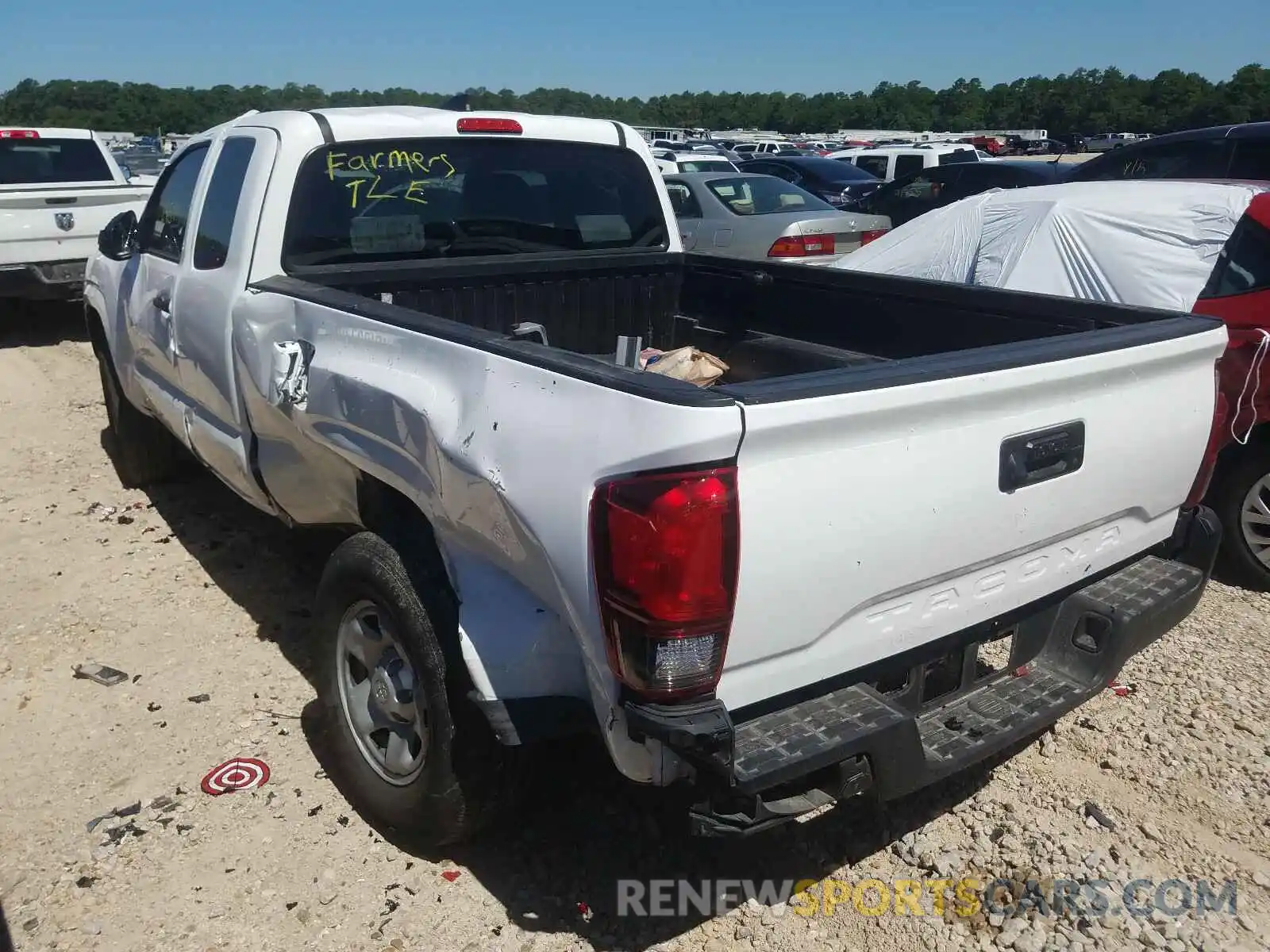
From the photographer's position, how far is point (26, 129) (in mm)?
10047

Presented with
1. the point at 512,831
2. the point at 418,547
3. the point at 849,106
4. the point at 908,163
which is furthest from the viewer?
the point at 849,106

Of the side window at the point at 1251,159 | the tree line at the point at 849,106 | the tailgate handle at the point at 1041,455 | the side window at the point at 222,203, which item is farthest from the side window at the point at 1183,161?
the tree line at the point at 849,106

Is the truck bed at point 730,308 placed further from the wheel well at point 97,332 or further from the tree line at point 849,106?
the tree line at point 849,106

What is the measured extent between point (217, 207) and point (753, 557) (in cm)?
283

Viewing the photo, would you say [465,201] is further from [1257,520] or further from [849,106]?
[849,106]

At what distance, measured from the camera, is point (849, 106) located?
90.1m

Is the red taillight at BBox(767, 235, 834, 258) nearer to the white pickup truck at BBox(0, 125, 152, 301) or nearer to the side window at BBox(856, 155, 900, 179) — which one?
the white pickup truck at BBox(0, 125, 152, 301)

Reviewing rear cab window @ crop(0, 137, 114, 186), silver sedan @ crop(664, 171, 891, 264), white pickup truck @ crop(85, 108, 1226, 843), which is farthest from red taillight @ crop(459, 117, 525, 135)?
rear cab window @ crop(0, 137, 114, 186)

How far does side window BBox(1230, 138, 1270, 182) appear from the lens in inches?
279

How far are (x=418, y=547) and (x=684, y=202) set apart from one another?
10002mm

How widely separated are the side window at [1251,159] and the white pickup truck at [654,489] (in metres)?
4.88

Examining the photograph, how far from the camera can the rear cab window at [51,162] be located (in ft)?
33.0

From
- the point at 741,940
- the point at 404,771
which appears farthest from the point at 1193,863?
the point at 404,771

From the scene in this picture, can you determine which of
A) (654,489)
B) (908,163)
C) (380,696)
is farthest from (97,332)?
(908,163)
